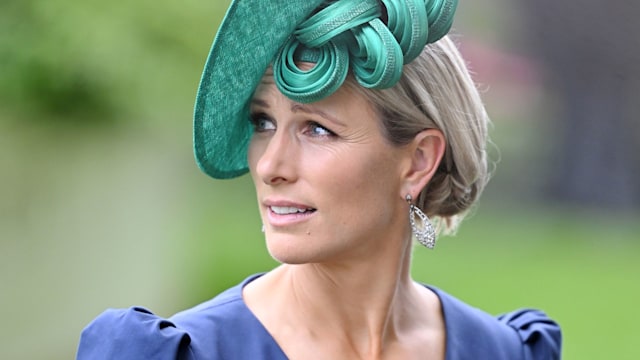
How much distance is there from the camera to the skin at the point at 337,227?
105 inches

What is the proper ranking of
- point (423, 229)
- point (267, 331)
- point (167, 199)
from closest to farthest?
point (267, 331)
point (423, 229)
point (167, 199)

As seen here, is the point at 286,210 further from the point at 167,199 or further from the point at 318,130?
the point at 167,199

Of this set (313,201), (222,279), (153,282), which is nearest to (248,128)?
(313,201)

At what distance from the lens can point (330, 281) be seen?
2844mm

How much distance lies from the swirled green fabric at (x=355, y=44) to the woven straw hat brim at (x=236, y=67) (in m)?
0.04

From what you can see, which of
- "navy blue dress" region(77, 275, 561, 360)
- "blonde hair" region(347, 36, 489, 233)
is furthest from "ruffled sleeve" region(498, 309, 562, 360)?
"blonde hair" region(347, 36, 489, 233)

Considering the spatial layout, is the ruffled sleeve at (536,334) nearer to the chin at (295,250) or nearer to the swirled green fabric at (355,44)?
the chin at (295,250)

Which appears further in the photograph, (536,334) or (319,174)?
(536,334)

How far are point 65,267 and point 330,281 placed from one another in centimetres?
424

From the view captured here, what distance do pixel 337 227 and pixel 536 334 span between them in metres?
0.74

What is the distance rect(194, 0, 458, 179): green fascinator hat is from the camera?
8.52ft

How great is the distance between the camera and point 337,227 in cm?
269

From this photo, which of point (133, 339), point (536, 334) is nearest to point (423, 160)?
point (536, 334)

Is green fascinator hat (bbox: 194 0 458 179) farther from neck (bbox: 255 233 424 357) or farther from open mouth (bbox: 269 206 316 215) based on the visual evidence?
neck (bbox: 255 233 424 357)
